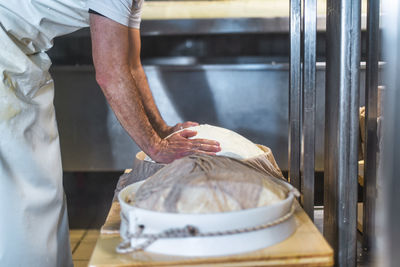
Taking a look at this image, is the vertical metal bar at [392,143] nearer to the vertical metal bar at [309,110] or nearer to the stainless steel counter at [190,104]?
the vertical metal bar at [309,110]

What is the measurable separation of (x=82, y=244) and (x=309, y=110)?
1.76 metres

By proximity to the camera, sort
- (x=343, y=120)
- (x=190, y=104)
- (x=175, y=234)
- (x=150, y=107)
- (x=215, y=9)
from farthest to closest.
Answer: (x=215, y=9)
(x=190, y=104)
(x=150, y=107)
(x=343, y=120)
(x=175, y=234)

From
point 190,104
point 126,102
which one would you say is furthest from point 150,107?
point 190,104

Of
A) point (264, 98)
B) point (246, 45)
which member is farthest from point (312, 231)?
point (246, 45)

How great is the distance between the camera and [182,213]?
673 millimetres

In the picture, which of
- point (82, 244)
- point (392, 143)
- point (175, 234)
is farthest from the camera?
point (82, 244)

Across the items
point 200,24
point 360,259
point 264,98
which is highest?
point 200,24

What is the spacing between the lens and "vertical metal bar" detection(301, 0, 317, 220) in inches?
42.6

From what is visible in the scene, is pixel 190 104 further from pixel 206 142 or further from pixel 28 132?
pixel 206 142

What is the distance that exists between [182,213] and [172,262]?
75 mm

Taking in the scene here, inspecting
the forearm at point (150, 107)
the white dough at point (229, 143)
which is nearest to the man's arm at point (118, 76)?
the white dough at point (229, 143)

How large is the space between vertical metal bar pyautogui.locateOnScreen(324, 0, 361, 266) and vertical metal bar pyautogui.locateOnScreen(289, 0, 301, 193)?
25 centimetres

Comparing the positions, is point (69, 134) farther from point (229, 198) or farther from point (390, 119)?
point (390, 119)

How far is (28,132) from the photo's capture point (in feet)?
Result: 4.73
